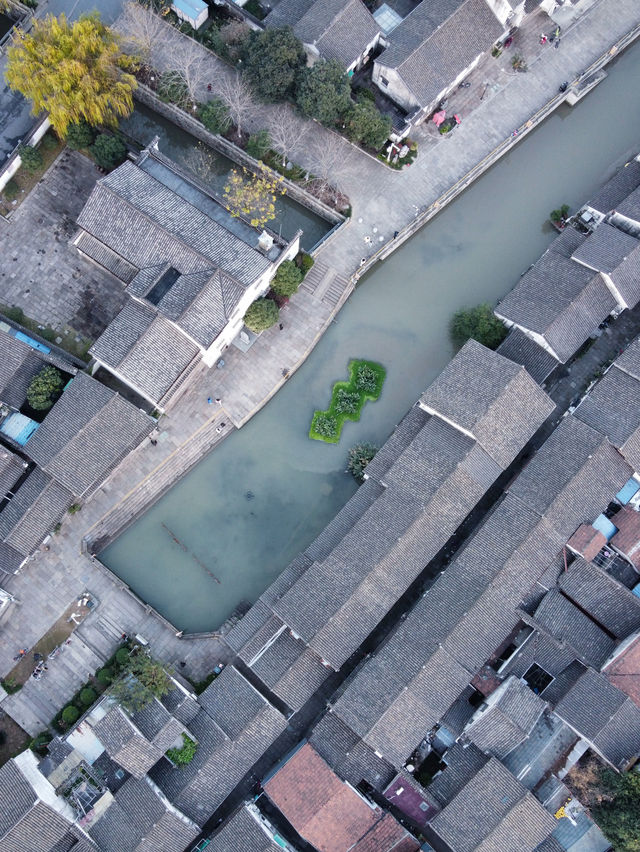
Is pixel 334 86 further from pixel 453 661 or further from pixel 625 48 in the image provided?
pixel 453 661

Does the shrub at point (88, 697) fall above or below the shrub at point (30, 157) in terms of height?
below

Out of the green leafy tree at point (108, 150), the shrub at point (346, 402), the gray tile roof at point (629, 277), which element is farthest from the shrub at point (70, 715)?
the gray tile roof at point (629, 277)

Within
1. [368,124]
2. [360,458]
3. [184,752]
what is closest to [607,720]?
[360,458]

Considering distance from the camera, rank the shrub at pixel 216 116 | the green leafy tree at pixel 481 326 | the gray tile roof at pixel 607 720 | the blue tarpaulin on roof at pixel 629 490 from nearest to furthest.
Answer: the gray tile roof at pixel 607 720 < the blue tarpaulin on roof at pixel 629 490 < the green leafy tree at pixel 481 326 < the shrub at pixel 216 116

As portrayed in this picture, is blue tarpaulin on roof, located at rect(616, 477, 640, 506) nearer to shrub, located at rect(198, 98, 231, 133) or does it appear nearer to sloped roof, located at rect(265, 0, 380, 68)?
sloped roof, located at rect(265, 0, 380, 68)

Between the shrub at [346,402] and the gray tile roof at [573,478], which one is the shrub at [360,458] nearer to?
the shrub at [346,402]

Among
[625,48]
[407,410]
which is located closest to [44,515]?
[407,410]
